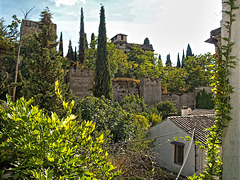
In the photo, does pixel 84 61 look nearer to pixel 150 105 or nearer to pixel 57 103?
pixel 150 105

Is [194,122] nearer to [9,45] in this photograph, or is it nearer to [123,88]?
[123,88]

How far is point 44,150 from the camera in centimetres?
162

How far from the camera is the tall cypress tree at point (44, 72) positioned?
8.70 meters

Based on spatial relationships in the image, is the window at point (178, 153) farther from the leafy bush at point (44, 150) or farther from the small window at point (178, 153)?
the leafy bush at point (44, 150)

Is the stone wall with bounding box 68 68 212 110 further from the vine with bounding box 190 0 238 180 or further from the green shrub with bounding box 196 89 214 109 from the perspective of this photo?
the vine with bounding box 190 0 238 180

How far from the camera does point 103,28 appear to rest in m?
20.7

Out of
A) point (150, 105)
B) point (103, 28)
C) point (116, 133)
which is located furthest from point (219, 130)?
point (150, 105)

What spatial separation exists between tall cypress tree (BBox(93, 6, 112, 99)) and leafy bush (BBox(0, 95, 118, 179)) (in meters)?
16.7

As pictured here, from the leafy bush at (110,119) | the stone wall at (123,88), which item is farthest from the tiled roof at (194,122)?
the stone wall at (123,88)

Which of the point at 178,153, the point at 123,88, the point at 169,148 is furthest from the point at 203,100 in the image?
the point at 178,153

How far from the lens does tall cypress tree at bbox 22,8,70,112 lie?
8.70 meters

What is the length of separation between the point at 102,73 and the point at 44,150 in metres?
17.7

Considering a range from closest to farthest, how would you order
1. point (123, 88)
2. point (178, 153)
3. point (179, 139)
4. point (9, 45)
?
point (179, 139)
point (178, 153)
point (9, 45)
point (123, 88)

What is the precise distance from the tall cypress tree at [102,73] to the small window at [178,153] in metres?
9.12
